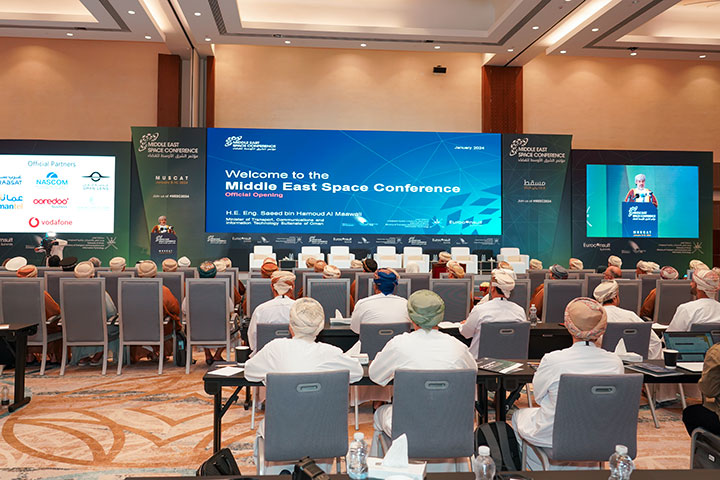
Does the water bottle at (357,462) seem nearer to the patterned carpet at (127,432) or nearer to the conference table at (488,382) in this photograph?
the conference table at (488,382)

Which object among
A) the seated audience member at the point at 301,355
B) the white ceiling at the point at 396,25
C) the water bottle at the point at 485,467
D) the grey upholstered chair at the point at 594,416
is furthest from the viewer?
the white ceiling at the point at 396,25

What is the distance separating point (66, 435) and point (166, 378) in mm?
1710

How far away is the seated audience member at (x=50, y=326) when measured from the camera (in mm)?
6266

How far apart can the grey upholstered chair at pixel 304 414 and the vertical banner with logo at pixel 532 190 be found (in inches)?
433

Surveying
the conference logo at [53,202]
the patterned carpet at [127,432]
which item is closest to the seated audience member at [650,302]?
the patterned carpet at [127,432]

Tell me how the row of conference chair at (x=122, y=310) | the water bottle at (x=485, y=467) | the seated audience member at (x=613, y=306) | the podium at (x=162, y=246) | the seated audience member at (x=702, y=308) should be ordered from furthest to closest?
the podium at (x=162, y=246)
the row of conference chair at (x=122, y=310)
the seated audience member at (x=702, y=308)
the seated audience member at (x=613, y=306)
the water bottle at (x=485, y=467)

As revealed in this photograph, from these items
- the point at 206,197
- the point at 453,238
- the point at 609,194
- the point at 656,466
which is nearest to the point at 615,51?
the point at 609,194

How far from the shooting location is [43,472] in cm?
346

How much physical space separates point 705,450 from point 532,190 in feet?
35.5

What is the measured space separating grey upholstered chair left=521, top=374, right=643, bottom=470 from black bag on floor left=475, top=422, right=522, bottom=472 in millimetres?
255

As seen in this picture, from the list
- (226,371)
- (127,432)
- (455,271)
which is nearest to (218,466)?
(226,371)

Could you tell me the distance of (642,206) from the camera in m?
13.6

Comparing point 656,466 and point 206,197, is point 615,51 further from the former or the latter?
point 656,466

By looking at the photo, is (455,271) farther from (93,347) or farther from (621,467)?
(621,467)
